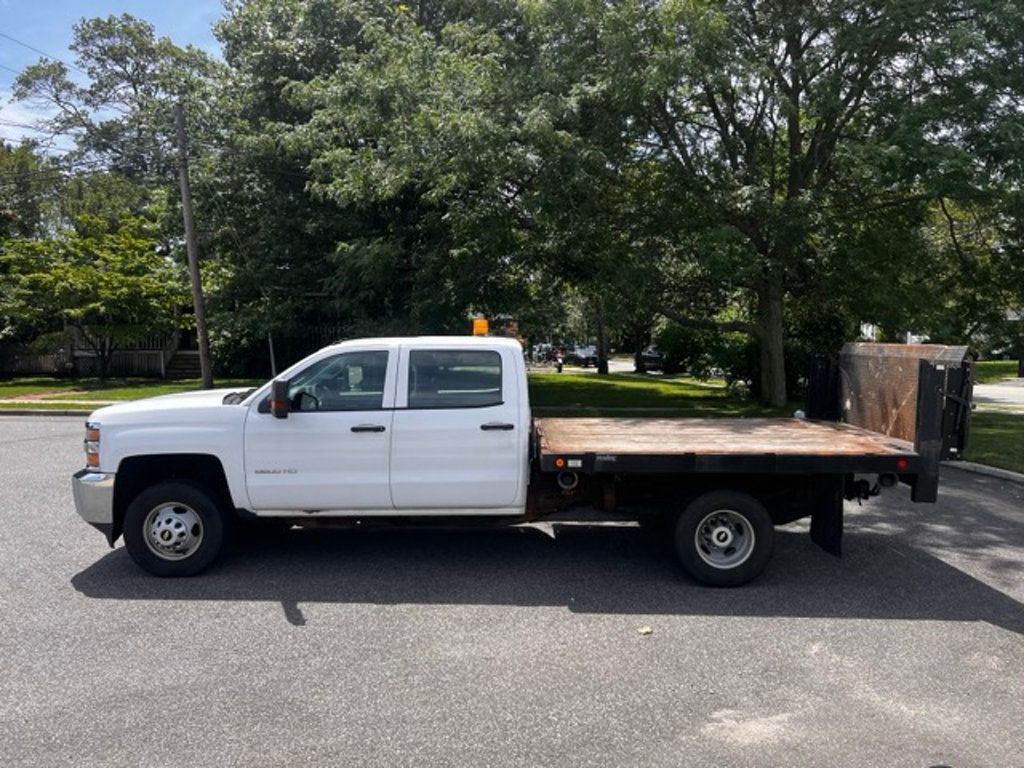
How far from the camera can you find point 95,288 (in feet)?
85.4

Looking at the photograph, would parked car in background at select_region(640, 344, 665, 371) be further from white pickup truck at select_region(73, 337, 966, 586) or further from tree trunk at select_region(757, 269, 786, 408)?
white pickup truck at select_region(73, 337, 966, 586)

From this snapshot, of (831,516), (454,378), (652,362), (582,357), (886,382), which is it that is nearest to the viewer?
(831,516)

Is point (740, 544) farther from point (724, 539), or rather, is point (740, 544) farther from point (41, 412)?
point (41, 412)

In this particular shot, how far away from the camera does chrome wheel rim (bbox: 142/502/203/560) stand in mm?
6004

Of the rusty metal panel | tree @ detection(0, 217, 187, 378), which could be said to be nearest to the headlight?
the rusty metal panel

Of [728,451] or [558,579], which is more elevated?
[728,451]

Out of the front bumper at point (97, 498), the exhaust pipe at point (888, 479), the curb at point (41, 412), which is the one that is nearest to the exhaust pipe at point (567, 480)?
the exhaust pipe at point (888, 479)

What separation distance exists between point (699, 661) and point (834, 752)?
1.05 m

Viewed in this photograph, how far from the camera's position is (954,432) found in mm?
5730

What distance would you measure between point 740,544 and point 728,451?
28.8 inches

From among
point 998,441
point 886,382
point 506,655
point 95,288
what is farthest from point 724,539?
point 95,288

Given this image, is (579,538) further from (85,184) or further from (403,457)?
(85,184)

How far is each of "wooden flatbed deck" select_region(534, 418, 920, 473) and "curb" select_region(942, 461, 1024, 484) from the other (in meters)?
5.03

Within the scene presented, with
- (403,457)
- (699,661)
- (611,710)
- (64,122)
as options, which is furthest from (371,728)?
(64,122)
